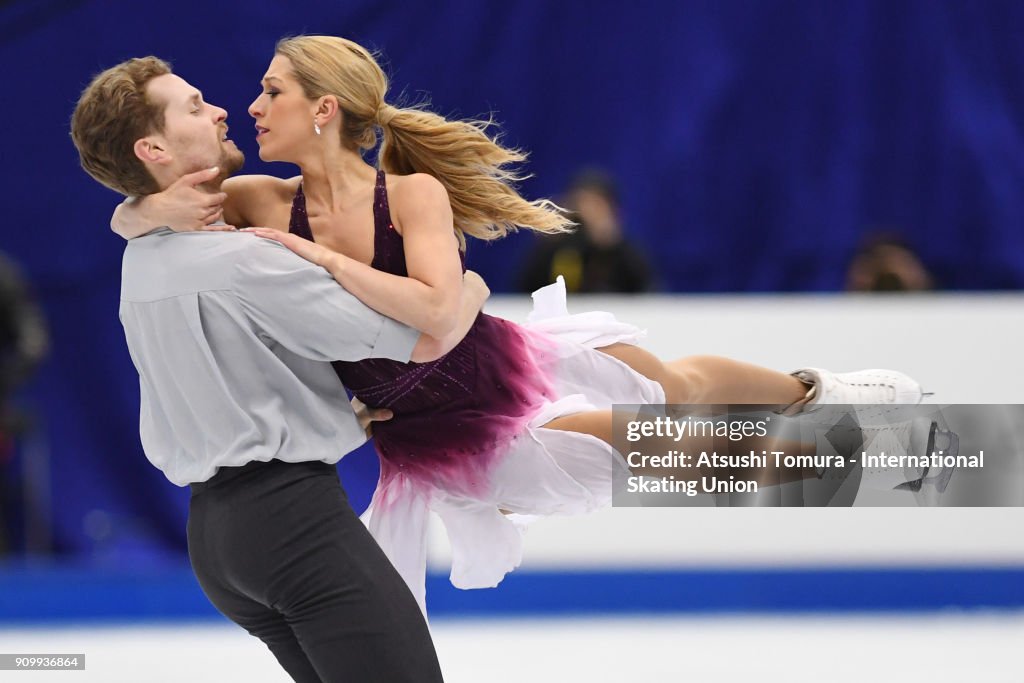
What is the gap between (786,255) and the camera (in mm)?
6379

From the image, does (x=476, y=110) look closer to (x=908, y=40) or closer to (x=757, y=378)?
(x=908, y=40)

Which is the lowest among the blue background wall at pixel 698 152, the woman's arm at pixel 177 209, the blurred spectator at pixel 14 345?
the woman's arm at pixel 177 209

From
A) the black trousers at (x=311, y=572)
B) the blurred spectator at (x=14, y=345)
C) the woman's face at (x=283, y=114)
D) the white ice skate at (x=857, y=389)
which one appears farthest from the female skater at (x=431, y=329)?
the blurred spectator at (x=14, y=345)

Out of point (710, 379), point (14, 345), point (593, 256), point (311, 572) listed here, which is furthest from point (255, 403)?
point (14, 345)

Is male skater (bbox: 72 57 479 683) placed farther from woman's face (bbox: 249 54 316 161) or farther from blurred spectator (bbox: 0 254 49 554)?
blurred spectator (bbox: 0 254 49 554)

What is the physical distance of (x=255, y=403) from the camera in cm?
226

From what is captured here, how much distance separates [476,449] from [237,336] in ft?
1.93

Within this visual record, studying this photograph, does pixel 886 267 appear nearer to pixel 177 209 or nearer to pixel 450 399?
pixel 450 399

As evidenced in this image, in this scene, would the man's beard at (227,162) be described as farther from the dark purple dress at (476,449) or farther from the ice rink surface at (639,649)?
the ice rink surface at (639,649)

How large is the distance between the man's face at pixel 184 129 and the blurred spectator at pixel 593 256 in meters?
3.18

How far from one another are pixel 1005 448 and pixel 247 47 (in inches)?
156

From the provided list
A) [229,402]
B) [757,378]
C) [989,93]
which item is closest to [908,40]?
[989,93]

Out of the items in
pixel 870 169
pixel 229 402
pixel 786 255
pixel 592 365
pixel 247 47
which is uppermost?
pixel 247 47

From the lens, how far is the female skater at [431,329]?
7.95 ft
